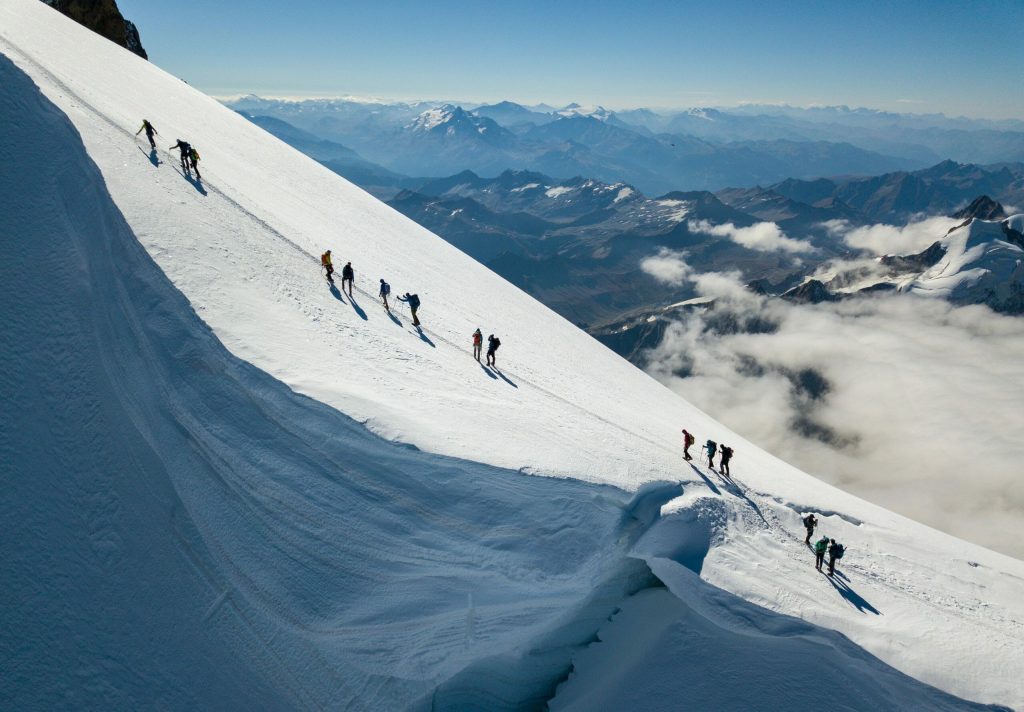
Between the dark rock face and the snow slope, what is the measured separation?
5985 centimetres

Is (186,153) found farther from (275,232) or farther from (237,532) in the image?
(237,532)

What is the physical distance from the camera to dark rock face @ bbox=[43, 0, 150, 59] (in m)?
56.1

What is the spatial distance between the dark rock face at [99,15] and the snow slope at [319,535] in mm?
59851

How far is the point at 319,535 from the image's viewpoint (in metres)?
11.3

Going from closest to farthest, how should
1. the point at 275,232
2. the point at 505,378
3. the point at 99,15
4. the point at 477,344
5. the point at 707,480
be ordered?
the point at 707,480, the point at 505,378, the point at 477,344, the point at 275,232, the point at 99,15

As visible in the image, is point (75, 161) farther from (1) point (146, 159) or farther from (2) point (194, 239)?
(1) point (146, 159)

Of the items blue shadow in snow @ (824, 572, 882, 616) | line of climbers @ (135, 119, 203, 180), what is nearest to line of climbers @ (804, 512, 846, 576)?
blue shadow in snow @ (824, 572, 882, 616)

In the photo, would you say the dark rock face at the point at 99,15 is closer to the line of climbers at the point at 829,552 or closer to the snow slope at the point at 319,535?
the snow slope at the point at 319,535

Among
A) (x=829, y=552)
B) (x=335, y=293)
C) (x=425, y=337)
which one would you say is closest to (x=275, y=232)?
(x=335, y=293)

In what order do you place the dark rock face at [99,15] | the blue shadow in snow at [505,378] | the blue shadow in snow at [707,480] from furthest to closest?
1. the dark rock face at [99,15]
2. the blue shadow in snow at [505,378]
3. the blue shadow in snow at [707,480]

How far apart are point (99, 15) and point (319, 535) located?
251 feet

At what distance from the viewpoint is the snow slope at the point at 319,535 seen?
9.94m

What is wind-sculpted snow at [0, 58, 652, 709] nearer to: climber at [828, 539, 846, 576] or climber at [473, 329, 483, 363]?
climber at [828, 539, 846, 576]

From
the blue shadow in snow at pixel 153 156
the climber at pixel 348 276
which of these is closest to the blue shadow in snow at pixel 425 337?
the climber at pixel 348 276
